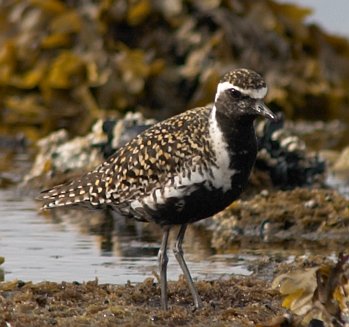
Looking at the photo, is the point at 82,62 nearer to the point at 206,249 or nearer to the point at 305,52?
the point at 305,52

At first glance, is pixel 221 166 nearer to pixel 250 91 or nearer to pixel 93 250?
pixel 250 91

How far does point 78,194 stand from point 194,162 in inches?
35.6

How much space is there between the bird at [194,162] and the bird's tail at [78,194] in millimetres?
99

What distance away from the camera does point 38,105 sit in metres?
16.0

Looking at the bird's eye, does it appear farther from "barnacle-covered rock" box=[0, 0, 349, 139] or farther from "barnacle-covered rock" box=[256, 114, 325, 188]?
"barnacle-covered rock" box=[0, 0, 349, 139]

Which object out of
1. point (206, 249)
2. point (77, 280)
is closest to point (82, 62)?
point (206, 249)

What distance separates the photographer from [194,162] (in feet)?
20.9

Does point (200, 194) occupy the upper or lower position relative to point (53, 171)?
upper

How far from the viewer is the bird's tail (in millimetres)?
6883

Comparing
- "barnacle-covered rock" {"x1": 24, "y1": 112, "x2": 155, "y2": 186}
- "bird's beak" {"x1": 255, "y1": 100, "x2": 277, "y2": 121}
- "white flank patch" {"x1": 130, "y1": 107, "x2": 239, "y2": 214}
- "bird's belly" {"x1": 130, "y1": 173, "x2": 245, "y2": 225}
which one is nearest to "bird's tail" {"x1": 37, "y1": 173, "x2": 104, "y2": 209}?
"bird's belly" {"x1": 130, "y1": 173, "x2": 245, "y2": 225}

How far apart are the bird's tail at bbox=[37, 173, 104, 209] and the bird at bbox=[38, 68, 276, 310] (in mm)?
99

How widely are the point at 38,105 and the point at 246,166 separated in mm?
9806

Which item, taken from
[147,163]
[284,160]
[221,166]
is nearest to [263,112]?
[221,166]

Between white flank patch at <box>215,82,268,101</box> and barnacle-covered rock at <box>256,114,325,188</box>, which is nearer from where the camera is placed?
white flank patch at <box>215,82,268,101</box>
